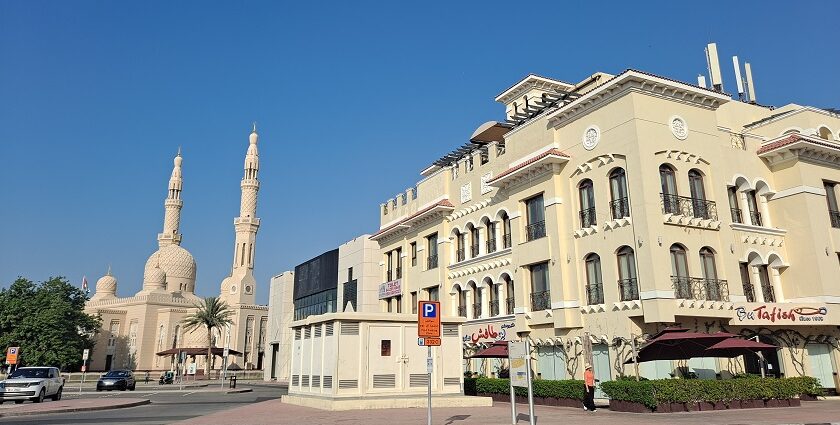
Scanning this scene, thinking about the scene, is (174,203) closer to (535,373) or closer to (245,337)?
(245,337)

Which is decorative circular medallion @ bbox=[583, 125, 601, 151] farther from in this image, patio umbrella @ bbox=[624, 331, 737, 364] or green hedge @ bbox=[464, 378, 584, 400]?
green hedge @ bbox=[464, 378, 584, 400]

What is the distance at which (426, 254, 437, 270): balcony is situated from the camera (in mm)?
36606

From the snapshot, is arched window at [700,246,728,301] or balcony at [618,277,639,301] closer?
balcony at [618,277,639,301]

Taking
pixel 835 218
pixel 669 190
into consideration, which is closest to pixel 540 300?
pixel 669 190

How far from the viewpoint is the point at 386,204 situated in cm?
4425

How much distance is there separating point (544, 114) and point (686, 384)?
14.0 m

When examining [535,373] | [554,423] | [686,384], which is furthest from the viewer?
[535,373]

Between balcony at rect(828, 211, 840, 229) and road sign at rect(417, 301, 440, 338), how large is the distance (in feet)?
73.9

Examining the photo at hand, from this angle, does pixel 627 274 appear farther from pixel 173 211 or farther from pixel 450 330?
pixel 173 211

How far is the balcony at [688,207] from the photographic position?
23.1 metres

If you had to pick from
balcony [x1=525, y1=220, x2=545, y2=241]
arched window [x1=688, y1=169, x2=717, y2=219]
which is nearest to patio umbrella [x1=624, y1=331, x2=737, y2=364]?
arched window [x1=688, y1=169, x2=717, y2=219]

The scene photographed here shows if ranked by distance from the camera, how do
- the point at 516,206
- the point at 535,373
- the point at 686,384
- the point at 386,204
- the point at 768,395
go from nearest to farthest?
the point at 686,384 < the point at 768,395 < the point at 535,373 < the point at 516,206 < the point at 386,204

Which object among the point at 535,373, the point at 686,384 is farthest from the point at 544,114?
the point at 686,384

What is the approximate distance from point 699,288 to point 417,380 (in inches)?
437
